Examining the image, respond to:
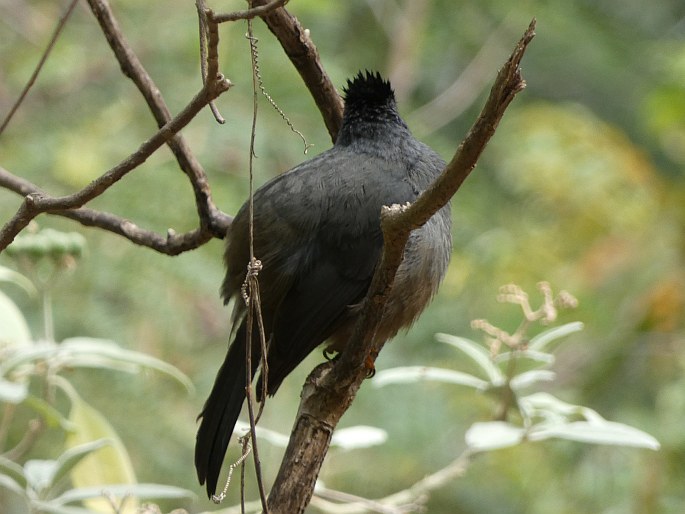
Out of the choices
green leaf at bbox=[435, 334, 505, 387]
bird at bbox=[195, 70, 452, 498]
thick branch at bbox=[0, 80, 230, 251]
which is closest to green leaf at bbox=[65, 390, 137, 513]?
bird at bbox=[195, 70, 452, 498]

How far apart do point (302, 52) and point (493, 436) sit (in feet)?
3.79

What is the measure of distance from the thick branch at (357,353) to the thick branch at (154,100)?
57 centimetres

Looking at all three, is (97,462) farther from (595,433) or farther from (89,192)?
(595,433)

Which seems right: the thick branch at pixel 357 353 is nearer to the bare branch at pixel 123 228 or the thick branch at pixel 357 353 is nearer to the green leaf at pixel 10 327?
the bare branch at pixel 123 228

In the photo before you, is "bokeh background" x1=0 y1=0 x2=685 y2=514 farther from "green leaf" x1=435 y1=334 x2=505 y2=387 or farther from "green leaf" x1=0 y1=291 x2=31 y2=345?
"green leaf" x1=0 y1=291 x2=31 y2=345

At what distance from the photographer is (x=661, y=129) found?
17.2ft

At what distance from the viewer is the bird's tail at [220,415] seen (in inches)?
108

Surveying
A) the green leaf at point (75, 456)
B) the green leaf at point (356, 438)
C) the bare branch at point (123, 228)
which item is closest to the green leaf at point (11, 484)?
the green leaf at point (75, 456)

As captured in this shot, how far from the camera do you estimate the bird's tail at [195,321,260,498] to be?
2.75 m

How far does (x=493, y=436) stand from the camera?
2553 mm

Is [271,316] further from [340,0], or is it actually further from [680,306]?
[340,0]

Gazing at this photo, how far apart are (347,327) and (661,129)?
9.44 feet

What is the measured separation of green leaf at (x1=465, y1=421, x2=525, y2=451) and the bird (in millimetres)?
426

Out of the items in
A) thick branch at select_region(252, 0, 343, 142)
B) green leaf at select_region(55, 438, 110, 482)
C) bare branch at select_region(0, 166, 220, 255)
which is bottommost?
green leaf at select_region(55, 438, 110, 482)
